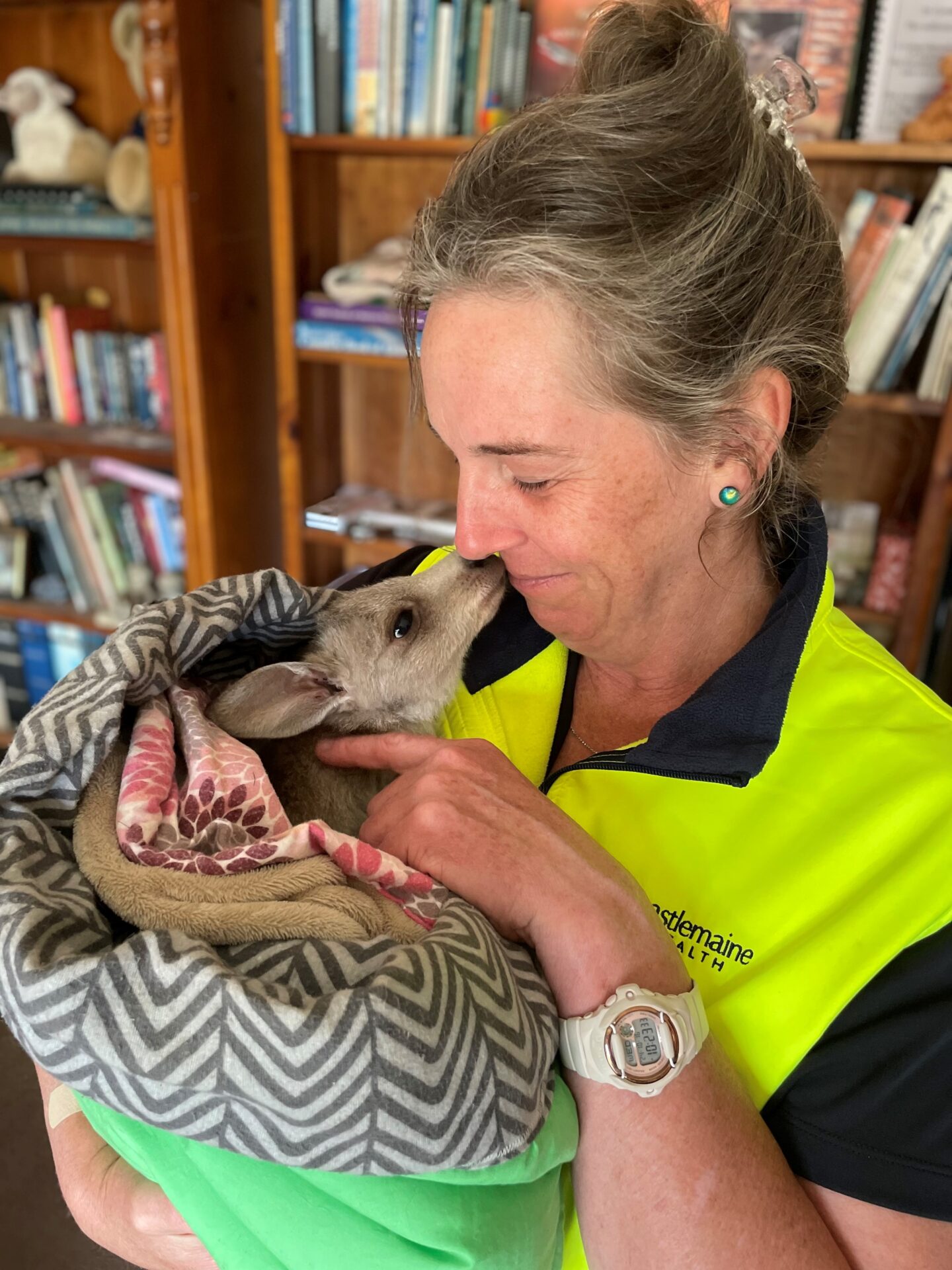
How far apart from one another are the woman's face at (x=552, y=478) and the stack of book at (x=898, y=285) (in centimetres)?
121

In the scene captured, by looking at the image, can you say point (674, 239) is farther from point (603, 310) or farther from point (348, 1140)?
point (348, 1140)

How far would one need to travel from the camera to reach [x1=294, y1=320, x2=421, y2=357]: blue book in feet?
7.45

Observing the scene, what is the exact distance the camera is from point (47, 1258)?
1.15 m

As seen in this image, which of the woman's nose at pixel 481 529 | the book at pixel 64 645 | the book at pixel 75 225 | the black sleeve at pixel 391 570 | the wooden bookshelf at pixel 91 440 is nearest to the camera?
the woman's nose at pixel 481 529

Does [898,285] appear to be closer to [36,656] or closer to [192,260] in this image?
[192,260]

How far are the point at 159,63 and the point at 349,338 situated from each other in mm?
716

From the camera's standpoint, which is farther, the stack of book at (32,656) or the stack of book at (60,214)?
the stack of book at (32,656)

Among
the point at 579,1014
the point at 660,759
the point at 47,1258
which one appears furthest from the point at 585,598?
the point at 47,1258

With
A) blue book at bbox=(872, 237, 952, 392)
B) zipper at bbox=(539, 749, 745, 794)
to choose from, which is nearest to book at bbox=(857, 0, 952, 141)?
blue book at bbox=(872, 237, 952, 392)

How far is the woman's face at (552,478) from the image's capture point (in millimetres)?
861

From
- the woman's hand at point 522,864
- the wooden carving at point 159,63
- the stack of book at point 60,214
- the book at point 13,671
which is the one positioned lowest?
the book at point 13,671

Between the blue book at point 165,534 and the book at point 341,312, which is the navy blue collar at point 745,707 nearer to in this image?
the book at point 341,312

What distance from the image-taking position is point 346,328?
2.31 metres

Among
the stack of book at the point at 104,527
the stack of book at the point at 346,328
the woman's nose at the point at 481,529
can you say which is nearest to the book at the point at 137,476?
the stack of book at the point at 104,527
